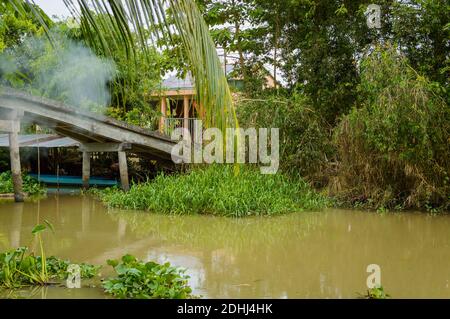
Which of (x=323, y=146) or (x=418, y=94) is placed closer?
(x=418, y=94)

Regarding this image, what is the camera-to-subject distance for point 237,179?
11.1 m

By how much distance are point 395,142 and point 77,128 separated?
701 cm

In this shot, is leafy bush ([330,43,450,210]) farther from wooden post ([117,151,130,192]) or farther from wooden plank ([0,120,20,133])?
wooden plank ([0,120,20,133])

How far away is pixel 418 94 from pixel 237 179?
3.92 meters

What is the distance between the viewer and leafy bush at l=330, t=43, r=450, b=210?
384 inches

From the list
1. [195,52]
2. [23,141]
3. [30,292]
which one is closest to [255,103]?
[23,141]

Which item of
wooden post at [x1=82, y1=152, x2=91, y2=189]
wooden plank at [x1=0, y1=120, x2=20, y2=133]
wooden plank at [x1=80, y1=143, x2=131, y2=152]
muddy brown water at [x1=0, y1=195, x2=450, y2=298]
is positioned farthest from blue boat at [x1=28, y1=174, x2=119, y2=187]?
wooden plank at [x1=0, y1=120, x2=20, y2=133]

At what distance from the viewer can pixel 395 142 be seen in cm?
987

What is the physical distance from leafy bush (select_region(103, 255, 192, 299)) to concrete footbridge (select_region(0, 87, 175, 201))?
685 centimetres

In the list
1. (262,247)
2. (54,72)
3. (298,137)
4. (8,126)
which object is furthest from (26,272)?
(54,72)

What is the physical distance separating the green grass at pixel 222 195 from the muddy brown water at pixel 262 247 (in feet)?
1.27

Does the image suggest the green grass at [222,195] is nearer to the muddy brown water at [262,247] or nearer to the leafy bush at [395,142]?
the muddy brown water at [262,247]

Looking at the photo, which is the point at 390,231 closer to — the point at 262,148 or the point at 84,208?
the point at 262,148

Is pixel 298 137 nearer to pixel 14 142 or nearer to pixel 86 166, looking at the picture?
pixel 86 166
